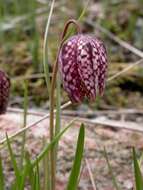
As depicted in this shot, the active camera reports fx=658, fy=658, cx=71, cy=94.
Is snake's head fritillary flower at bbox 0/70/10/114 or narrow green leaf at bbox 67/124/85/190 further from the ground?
snake's head fritillary flower at bbox 0/70/10/114

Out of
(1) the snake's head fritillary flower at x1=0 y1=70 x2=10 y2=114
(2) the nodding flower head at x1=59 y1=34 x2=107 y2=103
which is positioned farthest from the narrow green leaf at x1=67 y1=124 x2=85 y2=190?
(1) the snake's head fritillary flower at x1=0 y1=70 x2=10 y2=114

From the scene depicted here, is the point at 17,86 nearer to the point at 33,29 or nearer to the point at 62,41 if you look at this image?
the point at 33,29

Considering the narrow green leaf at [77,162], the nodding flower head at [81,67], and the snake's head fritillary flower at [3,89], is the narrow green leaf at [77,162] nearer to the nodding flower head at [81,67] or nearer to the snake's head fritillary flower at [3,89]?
the nodding flower head at [81,67]

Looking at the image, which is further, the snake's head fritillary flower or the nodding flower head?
the snake's head fritillary flower

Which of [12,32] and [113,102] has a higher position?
[12,32]

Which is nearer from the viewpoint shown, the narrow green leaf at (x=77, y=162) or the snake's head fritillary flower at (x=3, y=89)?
the narrow green leaf at (x=77, y=162)

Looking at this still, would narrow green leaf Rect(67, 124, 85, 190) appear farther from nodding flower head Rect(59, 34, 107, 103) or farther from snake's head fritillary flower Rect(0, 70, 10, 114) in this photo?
snake's head fritillary flower Rect(0, 70, 10, 114)

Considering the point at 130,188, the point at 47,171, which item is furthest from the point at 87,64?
the point at 130,188

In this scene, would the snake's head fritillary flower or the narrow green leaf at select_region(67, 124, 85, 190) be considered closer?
the narrow green leaf at select_region(67, 124, 85, 190)

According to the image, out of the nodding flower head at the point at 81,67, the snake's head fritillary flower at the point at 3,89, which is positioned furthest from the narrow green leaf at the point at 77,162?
the snake's head fritillary flower at the point at 3,89
